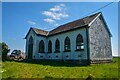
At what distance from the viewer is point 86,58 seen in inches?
843

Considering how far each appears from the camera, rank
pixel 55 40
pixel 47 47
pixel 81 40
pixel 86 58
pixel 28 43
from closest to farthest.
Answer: pixel 86 58 → pixel 81 40 → pixel 55 40 → pixel 47 47 → pixel 28 43

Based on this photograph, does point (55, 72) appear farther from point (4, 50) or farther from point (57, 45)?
point (4, 50)

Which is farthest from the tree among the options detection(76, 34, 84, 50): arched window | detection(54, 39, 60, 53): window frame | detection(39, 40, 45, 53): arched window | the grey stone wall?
the grey stone wall

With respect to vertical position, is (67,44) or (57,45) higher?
(67,44)

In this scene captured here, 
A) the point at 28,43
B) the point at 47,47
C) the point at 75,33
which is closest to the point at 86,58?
the point at 75,33

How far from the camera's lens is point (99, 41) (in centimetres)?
2384

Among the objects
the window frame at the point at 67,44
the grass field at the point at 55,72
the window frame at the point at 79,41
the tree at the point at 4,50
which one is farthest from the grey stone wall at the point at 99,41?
the tree at the point at 4,50

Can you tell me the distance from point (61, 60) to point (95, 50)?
247 inches

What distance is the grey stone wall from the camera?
22.2 m

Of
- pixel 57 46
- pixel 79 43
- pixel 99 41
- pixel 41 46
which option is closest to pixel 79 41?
pixel 79 43

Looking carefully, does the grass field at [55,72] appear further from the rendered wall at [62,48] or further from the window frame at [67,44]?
the window frame at [67,44]

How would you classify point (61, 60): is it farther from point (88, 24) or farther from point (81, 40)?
point (88, 24)

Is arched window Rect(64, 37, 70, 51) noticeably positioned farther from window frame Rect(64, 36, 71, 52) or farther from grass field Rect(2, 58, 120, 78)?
grass field Rect(2, 58, 120, 78)

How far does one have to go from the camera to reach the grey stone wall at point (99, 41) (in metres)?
22.2
